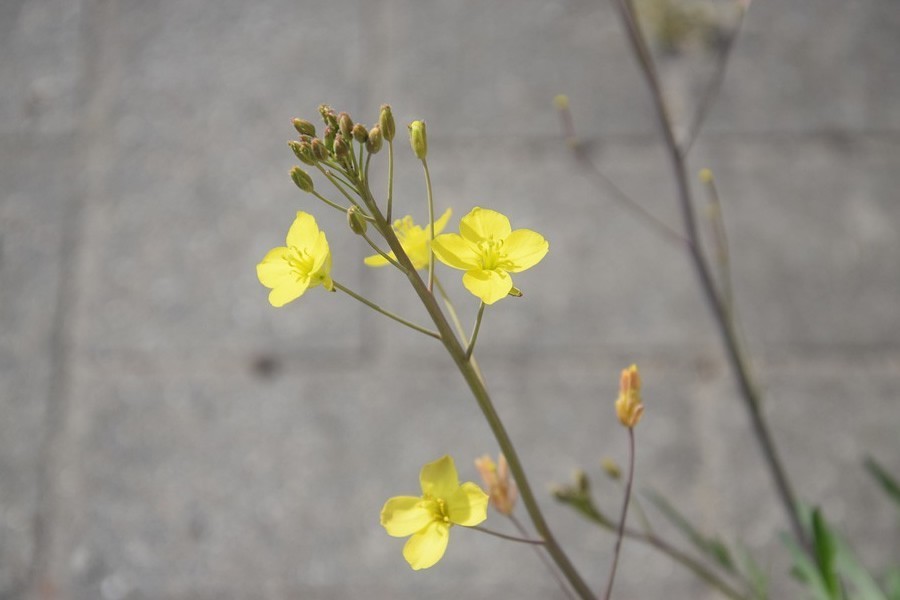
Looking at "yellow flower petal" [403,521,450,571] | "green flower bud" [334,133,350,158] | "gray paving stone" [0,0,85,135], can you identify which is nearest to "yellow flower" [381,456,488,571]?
"yellow flower petal" [403,521,450,571]

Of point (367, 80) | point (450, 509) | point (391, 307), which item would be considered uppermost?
point (367, 80)

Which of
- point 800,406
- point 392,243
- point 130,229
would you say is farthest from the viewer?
point 130,229

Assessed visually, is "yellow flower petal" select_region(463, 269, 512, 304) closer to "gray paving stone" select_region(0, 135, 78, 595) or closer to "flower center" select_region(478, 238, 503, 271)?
"flower center" select_region(478, 238, 503, 271)

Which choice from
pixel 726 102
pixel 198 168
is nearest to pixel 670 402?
pixel 726 102

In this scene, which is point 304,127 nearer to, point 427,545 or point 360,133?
point 360,133

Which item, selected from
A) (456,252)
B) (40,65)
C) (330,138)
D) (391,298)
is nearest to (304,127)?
(330,138)

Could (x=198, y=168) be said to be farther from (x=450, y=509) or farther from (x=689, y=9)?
(x=450, y=509)
